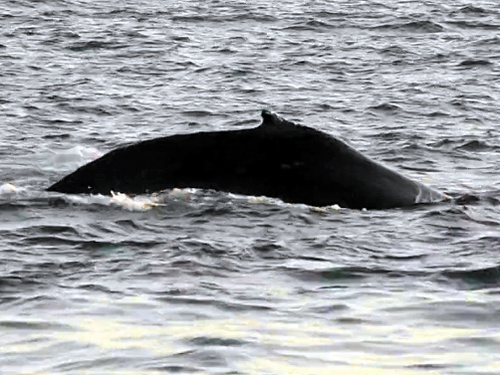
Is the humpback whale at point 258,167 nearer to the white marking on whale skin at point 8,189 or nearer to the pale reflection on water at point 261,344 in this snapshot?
the white marking on whale skin at point 8,189

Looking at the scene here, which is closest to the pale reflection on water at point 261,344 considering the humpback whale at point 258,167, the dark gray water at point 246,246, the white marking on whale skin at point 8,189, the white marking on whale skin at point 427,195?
the dark gray water at point 246,246

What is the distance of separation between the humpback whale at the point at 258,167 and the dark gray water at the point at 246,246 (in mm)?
164

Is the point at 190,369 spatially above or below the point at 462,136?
above

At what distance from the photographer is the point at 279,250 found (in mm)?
11914

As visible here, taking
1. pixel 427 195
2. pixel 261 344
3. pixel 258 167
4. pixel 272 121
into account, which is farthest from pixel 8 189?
pixel 261 344

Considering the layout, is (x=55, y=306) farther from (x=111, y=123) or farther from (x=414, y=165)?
(x=111, y=123)

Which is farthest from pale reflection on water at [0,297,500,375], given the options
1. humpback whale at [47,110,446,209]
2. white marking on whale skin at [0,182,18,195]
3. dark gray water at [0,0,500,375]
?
white marking on whale skin at [0,182,18,195]

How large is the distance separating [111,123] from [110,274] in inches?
357

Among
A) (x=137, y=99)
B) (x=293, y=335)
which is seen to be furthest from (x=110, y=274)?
(x=137, y=99)

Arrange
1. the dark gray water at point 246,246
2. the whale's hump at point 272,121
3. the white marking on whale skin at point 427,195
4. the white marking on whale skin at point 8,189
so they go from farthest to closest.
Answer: the white marking on whale skin at point 8,189 < the white marking on whale skin at point 427,195 < the whale's hump at point 272,121 < the dark gray water at point 246,246

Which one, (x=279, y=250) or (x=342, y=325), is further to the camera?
(x=279, y=250)

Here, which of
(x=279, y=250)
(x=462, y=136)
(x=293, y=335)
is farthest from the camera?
(x=462, y=136)

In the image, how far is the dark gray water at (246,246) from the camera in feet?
30.6

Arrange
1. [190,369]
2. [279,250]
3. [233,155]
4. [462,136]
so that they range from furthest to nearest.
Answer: [462,136]
[233,155]
[279,250]
[190,369]
